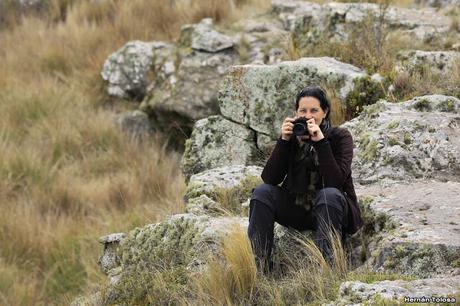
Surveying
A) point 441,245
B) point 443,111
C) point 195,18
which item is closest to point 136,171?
point 195,18

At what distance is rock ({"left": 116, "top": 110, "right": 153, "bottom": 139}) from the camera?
983cm

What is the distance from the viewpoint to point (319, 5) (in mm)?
10688

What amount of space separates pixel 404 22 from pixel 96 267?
478 cm

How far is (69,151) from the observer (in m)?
9.64

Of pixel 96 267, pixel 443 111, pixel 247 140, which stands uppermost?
pixel 443 111

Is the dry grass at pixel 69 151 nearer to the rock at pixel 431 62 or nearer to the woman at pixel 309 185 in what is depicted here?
the woman at pixel 309 185

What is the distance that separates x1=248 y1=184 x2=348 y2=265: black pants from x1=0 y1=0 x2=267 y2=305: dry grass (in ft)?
6.32

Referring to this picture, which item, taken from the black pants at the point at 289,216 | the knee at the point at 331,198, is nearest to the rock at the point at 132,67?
the black pants at the point at 289,216

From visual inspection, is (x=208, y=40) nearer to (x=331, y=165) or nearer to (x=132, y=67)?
(x=132, y=67)

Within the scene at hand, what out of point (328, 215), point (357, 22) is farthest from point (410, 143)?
point (357, 22)

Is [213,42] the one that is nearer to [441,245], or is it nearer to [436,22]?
[436,22]

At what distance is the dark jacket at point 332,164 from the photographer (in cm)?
455

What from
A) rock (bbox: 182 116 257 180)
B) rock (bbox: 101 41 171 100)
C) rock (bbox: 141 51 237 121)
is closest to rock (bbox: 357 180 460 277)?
rock (bbox: 182 116 257 180)

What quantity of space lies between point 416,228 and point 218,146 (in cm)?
292
